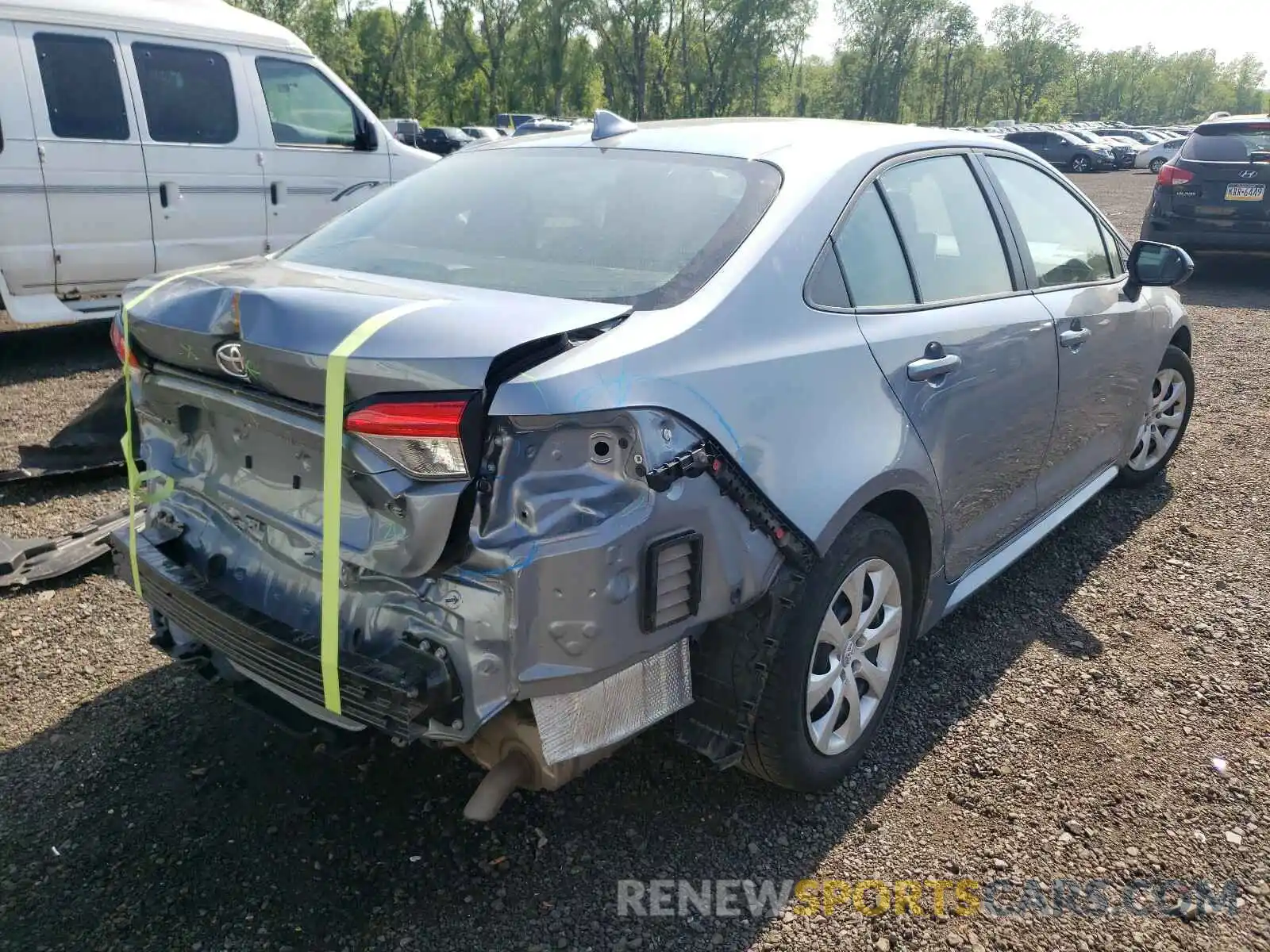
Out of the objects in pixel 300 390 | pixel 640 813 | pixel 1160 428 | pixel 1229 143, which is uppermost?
pixel 1229 143

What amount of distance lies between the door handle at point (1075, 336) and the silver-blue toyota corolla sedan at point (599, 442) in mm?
156

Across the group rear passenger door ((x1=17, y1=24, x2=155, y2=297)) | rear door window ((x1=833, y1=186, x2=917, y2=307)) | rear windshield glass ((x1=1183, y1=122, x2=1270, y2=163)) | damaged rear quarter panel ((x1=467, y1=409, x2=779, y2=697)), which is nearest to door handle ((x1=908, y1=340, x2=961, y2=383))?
rear door window ((x1=833, y1=186, x2=917, y2=307))

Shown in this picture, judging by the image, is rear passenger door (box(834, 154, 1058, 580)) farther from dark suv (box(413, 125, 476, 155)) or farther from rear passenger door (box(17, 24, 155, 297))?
dark suv (box(413, 125, 476, 155))

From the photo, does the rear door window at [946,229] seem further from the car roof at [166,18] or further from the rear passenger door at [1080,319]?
the car roof at [166,18]

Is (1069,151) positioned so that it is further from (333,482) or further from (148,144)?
(333,482)

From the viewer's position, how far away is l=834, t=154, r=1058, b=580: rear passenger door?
9.08 ft

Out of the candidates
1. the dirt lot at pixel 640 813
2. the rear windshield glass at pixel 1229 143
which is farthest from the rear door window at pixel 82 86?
the rear windshield glass at pixel 1229 143

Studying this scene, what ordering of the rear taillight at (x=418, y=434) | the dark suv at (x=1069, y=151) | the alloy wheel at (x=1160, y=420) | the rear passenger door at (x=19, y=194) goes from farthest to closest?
the dark suv at (x=1069, y=151), the rear passenger door at (x=19, y=194), the alloy wheel at (x=1160, y=420), the rear taillight at (x=418, y=434)

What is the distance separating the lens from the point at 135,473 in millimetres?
2830

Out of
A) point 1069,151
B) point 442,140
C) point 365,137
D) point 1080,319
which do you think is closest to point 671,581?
point 1080,319

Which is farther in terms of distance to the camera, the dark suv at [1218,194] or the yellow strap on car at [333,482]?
the dark suv at [1218,194]

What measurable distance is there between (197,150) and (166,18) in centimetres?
91

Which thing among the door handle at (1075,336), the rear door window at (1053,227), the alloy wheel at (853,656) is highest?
the rear door window at (1053,227)

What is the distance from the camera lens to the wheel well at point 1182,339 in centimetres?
493
